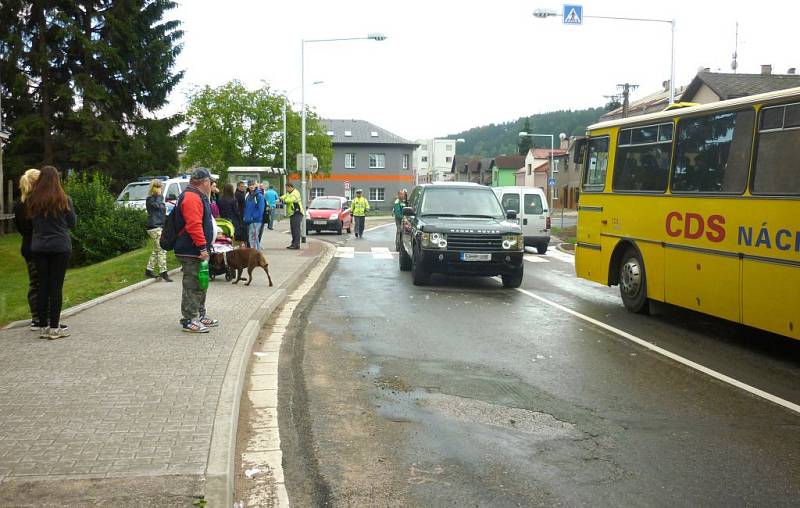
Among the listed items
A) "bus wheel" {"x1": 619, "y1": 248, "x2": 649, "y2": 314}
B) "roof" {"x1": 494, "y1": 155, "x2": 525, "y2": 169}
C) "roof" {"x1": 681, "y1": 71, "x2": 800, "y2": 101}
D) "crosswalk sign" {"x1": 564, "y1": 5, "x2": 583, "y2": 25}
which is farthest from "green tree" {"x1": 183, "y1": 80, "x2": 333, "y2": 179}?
"roof" {"x1": 494, "y1": 155, "x2": 525, "y2": 169}

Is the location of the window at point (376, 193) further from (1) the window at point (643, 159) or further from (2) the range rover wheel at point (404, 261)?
(1) the window at point (643, 159)

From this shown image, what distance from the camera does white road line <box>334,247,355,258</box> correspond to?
71.1 feet

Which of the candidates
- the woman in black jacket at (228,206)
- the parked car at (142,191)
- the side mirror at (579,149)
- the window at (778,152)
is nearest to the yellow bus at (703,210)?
the window at (778,152)

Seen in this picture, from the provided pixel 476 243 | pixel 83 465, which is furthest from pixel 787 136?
pixel 83 465

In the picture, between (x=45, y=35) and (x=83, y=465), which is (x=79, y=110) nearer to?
(x=45, y=35)

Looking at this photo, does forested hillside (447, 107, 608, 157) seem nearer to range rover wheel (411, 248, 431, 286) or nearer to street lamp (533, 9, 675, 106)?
street lamp (533, 9, 675, 106)

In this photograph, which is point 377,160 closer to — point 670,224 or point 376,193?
point 376,193

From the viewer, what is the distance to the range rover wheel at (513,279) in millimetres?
14125

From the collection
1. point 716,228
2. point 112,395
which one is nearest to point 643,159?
point 716,228

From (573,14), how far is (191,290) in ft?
50.3

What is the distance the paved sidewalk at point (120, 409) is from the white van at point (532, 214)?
1518 centimetres

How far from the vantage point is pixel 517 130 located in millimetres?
156125

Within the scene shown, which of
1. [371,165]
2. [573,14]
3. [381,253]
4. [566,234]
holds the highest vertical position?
[573,14]

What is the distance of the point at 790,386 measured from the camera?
7000 millimetres
